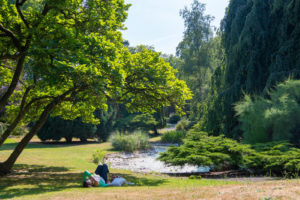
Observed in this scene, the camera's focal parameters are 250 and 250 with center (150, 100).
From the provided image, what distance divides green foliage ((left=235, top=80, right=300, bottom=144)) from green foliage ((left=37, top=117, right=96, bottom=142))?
1385cm

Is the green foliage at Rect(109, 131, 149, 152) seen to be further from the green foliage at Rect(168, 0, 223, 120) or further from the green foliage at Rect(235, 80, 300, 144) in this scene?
the green foliage at Rect(168, 0, 223, 120)

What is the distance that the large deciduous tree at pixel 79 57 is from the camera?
616 centimetres

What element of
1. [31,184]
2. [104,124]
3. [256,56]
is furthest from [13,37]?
[104,124]

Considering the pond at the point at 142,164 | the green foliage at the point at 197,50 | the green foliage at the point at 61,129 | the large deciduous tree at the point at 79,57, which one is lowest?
the pond at the point at 142,164

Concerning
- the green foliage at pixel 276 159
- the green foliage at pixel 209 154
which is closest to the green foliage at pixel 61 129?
the green foliage at pixel 209 154

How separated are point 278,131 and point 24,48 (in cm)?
1002

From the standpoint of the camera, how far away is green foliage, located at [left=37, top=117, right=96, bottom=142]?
20016mm

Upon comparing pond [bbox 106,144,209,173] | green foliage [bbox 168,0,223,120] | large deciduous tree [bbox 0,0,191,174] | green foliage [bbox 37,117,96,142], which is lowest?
pond [bbox 106,144,209,173]

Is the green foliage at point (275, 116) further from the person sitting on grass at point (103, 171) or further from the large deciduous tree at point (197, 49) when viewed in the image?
the large deciduous tree at point (197, 49)

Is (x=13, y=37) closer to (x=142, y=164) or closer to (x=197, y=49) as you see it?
(x=142, y=164)

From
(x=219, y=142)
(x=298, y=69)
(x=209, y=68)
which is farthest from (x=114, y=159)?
(x=209, y=68)

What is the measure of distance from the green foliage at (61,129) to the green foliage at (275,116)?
13.8m

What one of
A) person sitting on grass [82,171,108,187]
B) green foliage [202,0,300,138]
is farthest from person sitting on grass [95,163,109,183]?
green foliage [202,0,300,138]

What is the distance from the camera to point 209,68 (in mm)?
33594
